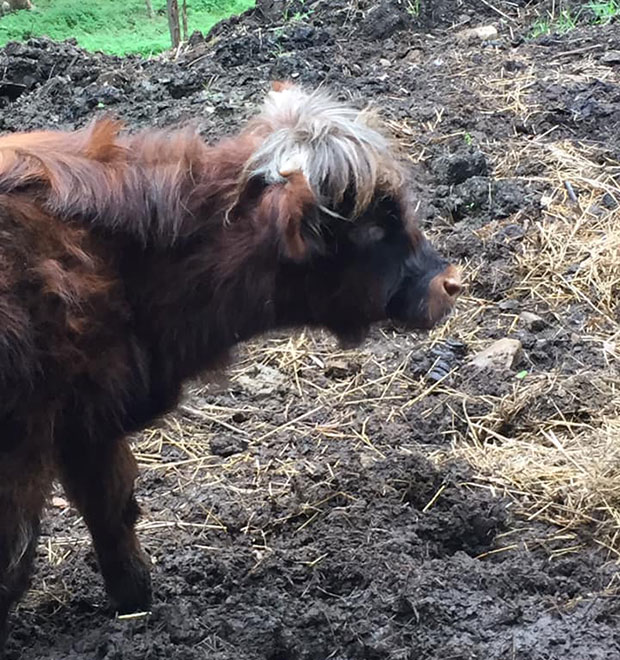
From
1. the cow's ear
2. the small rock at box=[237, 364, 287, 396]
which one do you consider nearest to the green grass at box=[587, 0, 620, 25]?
the small rock at box=[237, 364, 287, 396]

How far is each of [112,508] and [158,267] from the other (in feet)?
3.03

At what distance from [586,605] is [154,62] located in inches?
262

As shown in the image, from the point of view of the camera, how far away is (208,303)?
10.9 feet

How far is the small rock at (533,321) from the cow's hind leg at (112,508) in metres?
2.59

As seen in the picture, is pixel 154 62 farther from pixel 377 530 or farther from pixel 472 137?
pixel 377 530

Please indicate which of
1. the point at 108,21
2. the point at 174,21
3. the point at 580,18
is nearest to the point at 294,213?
the point at 580,18

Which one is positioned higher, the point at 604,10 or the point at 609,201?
the point at 604,10

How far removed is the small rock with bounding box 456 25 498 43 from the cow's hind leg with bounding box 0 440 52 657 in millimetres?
6583

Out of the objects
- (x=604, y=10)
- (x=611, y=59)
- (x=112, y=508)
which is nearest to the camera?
(x=112, y=508)

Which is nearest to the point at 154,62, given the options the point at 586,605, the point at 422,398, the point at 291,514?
the point at 422,398

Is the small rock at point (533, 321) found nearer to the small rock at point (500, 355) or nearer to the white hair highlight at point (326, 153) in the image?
the small rock at point (500, 355)

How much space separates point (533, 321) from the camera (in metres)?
5.55

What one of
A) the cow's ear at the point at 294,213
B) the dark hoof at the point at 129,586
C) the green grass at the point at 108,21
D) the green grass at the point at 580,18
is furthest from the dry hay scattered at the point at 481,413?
the green grass at the point at 108,21

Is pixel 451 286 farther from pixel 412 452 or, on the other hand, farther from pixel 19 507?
pixel 19 507
